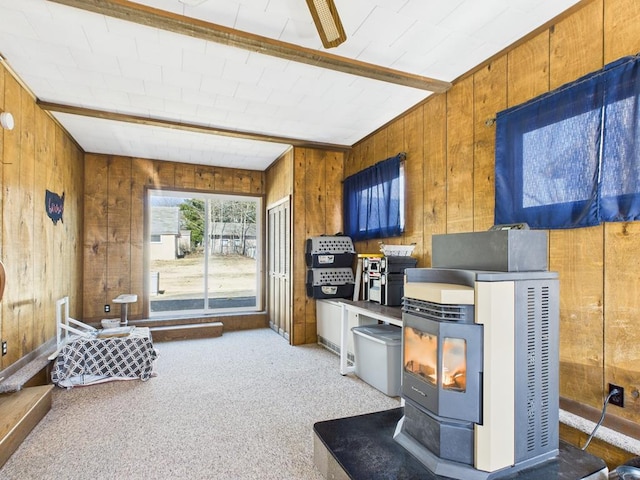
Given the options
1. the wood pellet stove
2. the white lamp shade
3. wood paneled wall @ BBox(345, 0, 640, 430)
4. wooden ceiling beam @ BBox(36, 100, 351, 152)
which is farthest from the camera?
wooden ceiling beam @ BBox(36, 100, 351, 152)

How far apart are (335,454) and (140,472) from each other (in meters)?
1.15

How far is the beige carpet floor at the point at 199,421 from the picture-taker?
2.04 m

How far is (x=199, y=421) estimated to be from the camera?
260 centimetres

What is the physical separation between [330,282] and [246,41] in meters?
2.98

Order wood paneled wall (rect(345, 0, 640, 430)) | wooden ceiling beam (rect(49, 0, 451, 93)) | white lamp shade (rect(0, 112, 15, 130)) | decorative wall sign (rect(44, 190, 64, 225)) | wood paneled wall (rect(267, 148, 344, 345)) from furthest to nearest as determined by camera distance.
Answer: wood paneled wall (rect(267, 148, 344, 345))
decorative wall sign (rect(44, 190, 64, 225))
white lamp shade (rect(0, 112, 15, 130))
wooden ceiling beam (rect(49, 0, 451, 93))
wood paneled wall (rect(345, 0, 640, 430))

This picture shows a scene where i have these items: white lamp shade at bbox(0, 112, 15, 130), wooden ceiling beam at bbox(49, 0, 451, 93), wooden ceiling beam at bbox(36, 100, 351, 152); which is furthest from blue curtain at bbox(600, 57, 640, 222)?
white lamp shade at bbox(0, 112, 15, 130)

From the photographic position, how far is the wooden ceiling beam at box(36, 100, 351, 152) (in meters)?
3.49

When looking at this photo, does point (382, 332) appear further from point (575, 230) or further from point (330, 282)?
point (575, 230)

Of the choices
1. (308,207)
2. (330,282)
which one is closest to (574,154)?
(330,282)

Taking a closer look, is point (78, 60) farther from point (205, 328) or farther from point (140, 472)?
point (205, 328)

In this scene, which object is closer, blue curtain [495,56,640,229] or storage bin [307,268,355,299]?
blue curtain [495,56,640,229]

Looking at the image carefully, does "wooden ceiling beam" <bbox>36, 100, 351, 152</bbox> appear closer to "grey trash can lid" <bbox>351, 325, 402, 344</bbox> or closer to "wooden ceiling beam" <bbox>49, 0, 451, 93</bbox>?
"wooden ceiling beam" <bbox>49, 0, 451, 93</bbox>

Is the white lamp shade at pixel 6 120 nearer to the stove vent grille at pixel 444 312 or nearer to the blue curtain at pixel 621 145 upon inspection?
the stove vent grille at pixel 444 312

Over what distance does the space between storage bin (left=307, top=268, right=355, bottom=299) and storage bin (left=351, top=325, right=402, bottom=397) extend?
1.11 m
